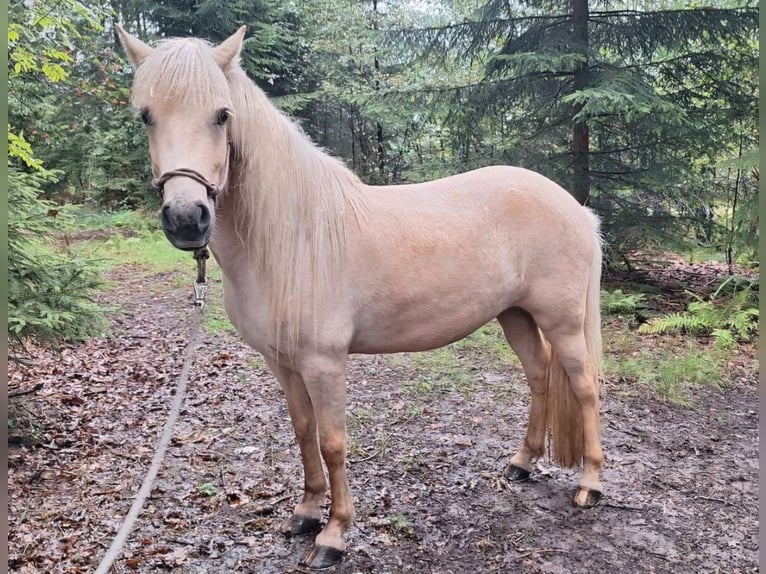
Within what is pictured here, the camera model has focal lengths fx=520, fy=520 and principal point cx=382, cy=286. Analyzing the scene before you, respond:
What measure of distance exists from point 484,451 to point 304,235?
196 centimetres

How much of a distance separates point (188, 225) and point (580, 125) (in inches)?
221

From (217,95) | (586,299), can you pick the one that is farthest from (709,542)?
(217,95)

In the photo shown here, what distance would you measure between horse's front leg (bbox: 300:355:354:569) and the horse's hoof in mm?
1169

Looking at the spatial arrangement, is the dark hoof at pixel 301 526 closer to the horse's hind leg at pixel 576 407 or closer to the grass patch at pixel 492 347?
the horse's hind leg at pixel 576 407

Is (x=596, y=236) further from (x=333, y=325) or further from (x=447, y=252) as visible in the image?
(x=333, y=325)

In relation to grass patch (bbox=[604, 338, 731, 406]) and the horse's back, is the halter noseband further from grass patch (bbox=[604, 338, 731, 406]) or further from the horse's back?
grass patch (bbox=[604, 338, 731, 406])

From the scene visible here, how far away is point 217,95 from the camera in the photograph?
169cm

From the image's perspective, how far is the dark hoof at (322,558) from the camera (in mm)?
2240

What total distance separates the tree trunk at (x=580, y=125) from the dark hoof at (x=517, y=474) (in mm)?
4073

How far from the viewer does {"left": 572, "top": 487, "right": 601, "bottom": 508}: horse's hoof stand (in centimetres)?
263

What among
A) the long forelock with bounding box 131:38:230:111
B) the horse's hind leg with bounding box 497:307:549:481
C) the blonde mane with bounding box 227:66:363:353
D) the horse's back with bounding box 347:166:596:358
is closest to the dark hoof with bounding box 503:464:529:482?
the horse's hind leg with bounding box 497:307:549:481

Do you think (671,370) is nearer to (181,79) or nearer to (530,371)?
(530,371)

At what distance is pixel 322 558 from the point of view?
225 cm

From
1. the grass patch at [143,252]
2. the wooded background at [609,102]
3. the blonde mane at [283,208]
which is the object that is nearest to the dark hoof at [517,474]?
the blonde mane at [283,208]
